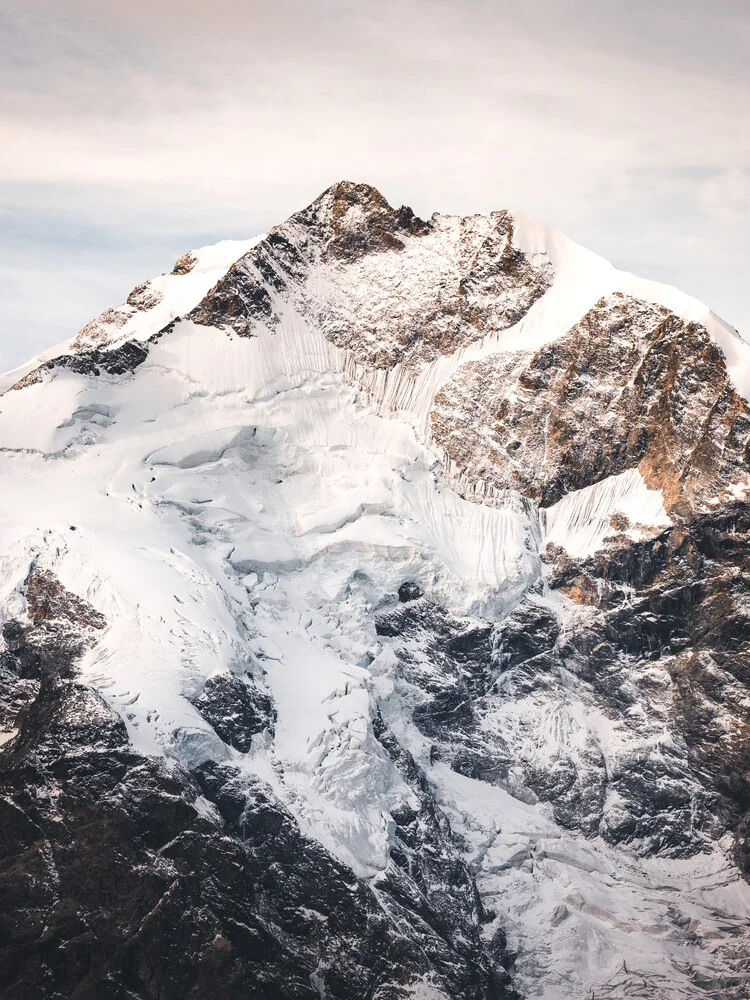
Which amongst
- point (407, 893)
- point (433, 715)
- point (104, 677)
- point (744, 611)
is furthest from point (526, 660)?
point (104, 677)

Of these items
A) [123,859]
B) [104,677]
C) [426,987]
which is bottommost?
[426,987]

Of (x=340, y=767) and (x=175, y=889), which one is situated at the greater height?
(x=340, y=767)

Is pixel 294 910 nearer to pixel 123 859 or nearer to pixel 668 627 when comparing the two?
pixel 123 859

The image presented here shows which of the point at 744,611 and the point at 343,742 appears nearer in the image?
the point at 343,742

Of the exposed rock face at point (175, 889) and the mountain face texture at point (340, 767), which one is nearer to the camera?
the exposed rock face at point (175, 889)

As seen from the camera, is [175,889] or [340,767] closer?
[175,889]

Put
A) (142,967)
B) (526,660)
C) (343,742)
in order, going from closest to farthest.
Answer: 1. (142,967)
2. (343,742)
3. (526,660)

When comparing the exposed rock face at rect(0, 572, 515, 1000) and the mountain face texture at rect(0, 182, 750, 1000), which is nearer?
the exposed rock face at rect(0, 572, 515, 1000)

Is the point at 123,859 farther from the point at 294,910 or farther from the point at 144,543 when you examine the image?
the point at 144,543

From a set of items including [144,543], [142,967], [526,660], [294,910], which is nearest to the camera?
[142,967]

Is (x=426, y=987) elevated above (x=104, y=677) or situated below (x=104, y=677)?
below
